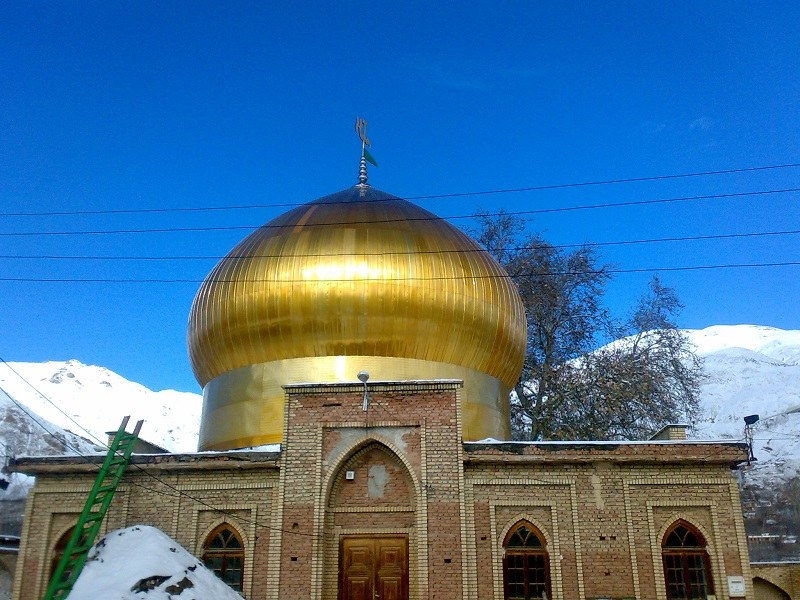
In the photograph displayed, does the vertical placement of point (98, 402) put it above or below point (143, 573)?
above

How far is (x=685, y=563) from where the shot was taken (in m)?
13.1

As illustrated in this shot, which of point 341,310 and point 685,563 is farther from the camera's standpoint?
point 341,310

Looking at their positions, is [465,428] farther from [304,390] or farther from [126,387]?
[126,387]

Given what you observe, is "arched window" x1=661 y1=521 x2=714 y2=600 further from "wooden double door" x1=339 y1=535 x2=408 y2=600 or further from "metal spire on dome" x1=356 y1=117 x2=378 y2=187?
"metal spire on dome" x1=356 y1=117 x2=378 y2=187

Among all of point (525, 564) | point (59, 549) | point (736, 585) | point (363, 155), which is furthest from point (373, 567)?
point (363, 155)

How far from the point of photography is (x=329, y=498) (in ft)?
44.9

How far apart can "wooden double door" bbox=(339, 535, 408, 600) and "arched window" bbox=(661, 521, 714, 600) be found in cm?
453

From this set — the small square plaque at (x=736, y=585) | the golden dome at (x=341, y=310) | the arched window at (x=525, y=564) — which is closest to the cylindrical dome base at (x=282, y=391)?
the golden dome at (x=341, y=310)

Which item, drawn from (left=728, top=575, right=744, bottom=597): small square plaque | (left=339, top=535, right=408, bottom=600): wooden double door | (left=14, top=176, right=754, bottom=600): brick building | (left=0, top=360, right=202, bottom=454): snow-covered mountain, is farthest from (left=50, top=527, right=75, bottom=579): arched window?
(left=0, top=360, right=202, bottom=454): snow-covered mountain

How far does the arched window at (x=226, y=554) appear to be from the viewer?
44.2ft

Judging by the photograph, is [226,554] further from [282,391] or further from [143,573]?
[282,391]

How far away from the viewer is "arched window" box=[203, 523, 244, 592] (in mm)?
13461

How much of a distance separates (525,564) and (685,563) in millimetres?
2760

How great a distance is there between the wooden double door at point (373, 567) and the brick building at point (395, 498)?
25 mm
